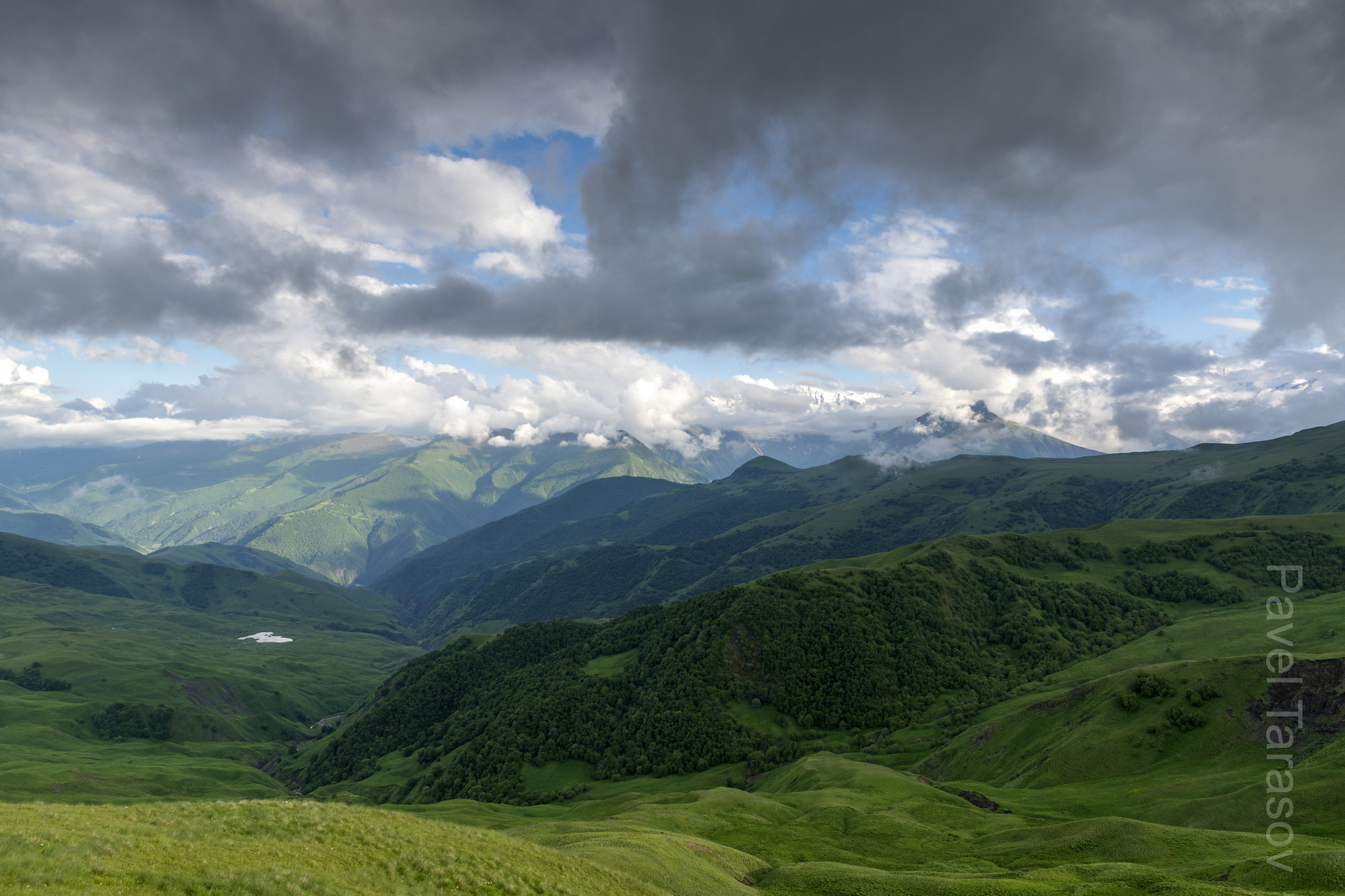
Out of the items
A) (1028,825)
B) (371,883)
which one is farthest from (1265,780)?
(371,883)

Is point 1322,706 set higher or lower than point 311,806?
lower

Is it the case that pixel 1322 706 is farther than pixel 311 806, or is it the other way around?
pixel 1322 706

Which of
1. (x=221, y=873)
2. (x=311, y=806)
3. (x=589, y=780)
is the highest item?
(x=221, y=873)

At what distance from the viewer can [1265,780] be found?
86500 millimetres

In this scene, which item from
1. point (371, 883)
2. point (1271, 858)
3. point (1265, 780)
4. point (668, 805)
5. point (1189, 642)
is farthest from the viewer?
point (1189, 642)

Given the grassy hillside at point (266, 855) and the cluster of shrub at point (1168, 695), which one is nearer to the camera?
the grassy hillside at point (266, 855)

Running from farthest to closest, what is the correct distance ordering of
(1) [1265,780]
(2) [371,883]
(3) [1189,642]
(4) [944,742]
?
(3) [1189,642] → (4) [944,742] → (1) [1265,780] → (2) [371,883]

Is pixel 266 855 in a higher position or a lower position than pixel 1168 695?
higher

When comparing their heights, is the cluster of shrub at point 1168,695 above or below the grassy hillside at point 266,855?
below

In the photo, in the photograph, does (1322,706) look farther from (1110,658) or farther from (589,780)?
(589,780)

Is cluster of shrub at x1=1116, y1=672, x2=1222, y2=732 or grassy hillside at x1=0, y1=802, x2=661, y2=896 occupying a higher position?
grassy hillside at x1=0, y1=802, x2=661, y2=896

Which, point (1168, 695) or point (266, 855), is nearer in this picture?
point (266, 855)

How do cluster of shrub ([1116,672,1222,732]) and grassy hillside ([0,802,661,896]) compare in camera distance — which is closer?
grassy hillside ([0,802,661,896])

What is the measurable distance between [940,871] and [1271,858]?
31.9 m
